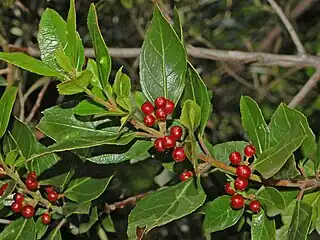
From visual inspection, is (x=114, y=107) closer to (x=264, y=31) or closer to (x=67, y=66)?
(x=67, y=66)

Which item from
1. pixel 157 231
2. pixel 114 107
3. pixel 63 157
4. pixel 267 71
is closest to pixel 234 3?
pixel 267 71

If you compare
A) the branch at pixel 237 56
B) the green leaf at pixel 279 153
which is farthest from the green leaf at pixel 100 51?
the branch at pixel 237 56

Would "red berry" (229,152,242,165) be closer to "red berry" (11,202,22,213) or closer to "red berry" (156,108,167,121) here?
"red berry" (156,108,167,121)

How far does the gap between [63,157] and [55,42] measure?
0.26 meters

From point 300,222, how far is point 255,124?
16 centimetres

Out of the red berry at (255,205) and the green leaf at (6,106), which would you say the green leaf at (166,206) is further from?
the green leaf at (6,106)

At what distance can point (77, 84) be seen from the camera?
0.90 metres

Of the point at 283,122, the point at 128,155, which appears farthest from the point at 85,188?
the point at 283,122

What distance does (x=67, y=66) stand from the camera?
36.2 inches

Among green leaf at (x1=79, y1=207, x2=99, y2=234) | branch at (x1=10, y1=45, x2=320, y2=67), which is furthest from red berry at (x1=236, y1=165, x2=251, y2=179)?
branch at (x1=10, y1=45, x2=320, y2=67)

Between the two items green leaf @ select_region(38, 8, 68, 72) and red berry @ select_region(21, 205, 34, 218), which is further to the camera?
red berry @ select_region(21, 205, 34, 218)

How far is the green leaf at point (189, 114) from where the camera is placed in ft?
2.93

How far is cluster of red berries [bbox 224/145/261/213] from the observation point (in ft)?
3.15

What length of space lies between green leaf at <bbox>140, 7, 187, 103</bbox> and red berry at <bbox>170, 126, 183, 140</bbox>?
61mm
